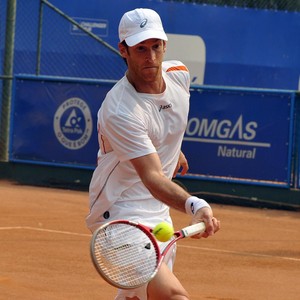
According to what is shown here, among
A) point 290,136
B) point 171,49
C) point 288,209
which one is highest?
point 171,49

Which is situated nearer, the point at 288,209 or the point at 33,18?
the point at 288,209

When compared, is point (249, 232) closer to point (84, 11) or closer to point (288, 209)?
point (288, 209)

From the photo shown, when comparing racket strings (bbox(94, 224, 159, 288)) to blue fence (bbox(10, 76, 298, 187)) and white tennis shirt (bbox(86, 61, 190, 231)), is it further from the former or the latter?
blue fence (bbox(10, 76, 298, 187))

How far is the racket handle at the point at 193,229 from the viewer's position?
4406 millimetres

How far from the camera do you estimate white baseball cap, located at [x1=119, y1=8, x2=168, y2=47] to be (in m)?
4.93

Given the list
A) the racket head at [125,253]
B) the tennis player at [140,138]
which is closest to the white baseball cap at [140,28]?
the tennis player at [140,138]

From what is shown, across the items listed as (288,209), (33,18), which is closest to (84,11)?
(33,18)

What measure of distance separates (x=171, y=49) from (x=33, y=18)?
2321 mm

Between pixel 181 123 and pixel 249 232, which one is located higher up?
pixel 181 123

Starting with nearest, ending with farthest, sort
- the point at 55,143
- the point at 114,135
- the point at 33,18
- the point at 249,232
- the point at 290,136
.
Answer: the point at 114,135
the point at 249,232
the point at 290,136
the point at 55,143
the point at 33,18

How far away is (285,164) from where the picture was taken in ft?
42.3

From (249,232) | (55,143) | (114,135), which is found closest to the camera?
(114,135)

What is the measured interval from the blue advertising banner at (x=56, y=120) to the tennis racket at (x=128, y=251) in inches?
370

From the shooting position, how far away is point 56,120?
14312 mm
